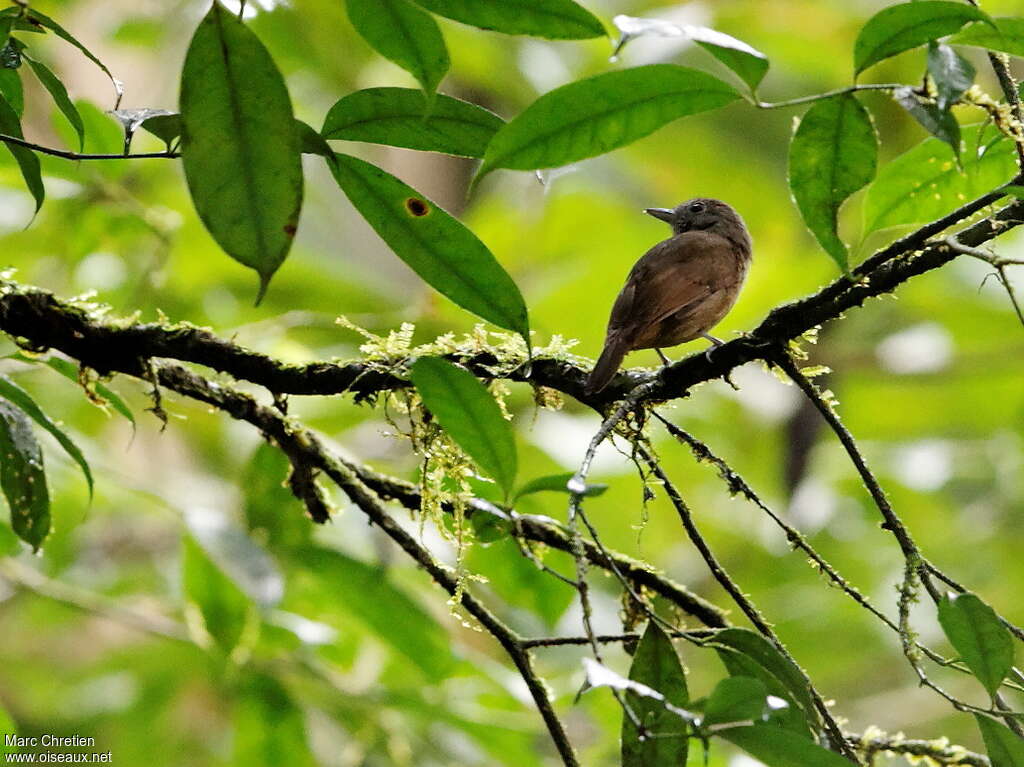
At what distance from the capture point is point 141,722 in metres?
3.15

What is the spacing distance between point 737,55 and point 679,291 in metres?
1.34

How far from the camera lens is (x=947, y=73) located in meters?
0.97

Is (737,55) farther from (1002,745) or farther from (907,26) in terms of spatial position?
(1002,745)

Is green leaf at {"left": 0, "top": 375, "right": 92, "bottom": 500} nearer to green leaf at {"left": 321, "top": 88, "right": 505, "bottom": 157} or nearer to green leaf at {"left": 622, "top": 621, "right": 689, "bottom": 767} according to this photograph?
green leaf at {"left": 321, "top": 88, "right": 505, "bottom": 157}

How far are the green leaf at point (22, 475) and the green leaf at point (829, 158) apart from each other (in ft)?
3.49

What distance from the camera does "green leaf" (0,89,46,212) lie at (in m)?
1.25

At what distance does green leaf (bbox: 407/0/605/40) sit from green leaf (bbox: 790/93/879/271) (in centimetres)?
23

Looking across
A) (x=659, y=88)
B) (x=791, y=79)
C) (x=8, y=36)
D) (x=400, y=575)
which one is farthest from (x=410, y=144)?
(x=791, y=79)

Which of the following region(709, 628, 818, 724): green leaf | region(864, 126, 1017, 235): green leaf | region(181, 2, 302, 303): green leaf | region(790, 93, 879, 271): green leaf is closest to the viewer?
region(181, 2, 302, 303): green leaf

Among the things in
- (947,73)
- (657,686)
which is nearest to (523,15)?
(947,73)

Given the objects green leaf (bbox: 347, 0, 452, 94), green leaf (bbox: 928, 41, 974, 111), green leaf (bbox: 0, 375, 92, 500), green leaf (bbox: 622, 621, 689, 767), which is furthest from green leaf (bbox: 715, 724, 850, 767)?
green leaf (bbox: 0, 375, 92, 500)

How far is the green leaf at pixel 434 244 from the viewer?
119 centimetres

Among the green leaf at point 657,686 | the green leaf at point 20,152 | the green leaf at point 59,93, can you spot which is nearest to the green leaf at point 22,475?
the green leaf at point 20,152

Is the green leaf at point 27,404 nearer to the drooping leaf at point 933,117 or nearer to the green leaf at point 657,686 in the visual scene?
the green leaf at point 657,686
